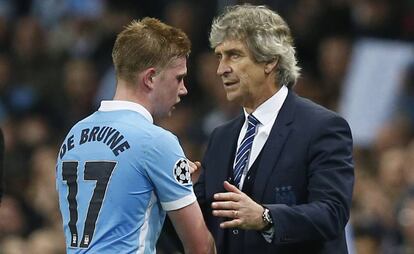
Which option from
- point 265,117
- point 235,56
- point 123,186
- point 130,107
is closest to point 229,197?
point 123,186

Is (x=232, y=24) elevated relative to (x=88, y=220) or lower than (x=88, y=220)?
elevated

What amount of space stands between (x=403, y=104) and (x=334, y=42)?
3.39 feet

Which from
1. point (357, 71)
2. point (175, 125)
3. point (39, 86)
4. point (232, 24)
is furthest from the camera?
point (39, 86)

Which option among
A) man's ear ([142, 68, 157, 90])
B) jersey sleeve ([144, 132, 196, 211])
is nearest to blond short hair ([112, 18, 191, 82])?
man's ear ([142, 68, 157, 90])

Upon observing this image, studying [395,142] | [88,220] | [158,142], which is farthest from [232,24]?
[395,142]

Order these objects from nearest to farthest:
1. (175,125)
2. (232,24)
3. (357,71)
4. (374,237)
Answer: (232,24)
(374,237)
(357,71)
(175,125)

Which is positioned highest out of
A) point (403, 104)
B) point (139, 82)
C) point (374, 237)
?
point (139, 82)

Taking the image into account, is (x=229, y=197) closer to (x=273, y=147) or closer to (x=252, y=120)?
(x=273, y=147)

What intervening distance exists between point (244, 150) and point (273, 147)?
17cm

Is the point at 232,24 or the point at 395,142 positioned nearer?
the point at 232,24

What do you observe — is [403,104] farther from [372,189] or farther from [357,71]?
[372,189]

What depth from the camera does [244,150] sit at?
5.28 m

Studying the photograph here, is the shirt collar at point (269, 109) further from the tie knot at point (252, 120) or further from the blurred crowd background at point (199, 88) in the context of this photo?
the blurred crowd background at point (199, 88)

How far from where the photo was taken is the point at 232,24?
205 inches
